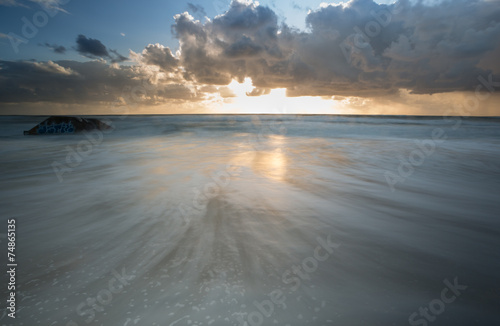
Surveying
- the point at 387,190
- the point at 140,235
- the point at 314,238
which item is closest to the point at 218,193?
the point at 140,235

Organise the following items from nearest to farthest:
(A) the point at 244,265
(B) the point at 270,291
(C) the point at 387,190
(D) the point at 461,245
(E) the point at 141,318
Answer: (E) the point at 141,318
(B) the point at 270,291
(A) the point at 244,265
(D) the point at 461,245
(C) the point at 387,190

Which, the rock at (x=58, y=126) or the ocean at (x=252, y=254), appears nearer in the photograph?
the ocean at (x=252, y=254)

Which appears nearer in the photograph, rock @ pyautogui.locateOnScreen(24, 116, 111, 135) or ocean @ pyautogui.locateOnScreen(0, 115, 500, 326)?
ocean @ pyautogui.locateOnScreen(0, 115, 500, 326)

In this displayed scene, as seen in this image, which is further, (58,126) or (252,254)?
(58,126)

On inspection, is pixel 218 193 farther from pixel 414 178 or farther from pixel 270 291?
pixel 414 178

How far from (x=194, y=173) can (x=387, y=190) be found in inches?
173

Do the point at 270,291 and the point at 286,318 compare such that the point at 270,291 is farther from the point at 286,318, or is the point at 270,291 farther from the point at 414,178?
the point at 414,178

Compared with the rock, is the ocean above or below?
above

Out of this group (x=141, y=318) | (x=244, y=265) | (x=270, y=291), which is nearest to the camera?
(x=141, y=318)

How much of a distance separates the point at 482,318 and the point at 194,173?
18.3 feet

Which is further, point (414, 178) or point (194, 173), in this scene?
point (194, 173)

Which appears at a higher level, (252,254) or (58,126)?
(252,254)

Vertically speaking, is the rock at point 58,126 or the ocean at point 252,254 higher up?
the ocean at point 252,254

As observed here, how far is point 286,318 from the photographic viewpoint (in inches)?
64.8
